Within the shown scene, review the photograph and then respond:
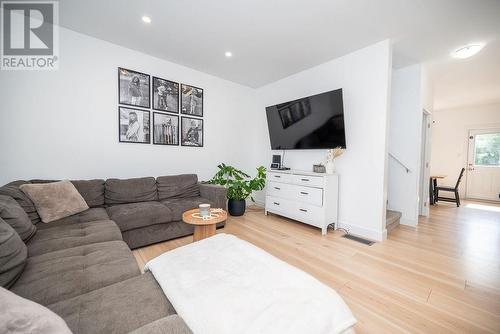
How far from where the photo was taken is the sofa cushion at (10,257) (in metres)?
0.95

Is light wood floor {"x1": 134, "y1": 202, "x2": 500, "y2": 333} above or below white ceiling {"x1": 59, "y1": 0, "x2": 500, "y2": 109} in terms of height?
below

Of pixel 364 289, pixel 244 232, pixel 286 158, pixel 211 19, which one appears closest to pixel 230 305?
pixel 364 289

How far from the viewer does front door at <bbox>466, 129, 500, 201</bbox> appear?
17.1 feet

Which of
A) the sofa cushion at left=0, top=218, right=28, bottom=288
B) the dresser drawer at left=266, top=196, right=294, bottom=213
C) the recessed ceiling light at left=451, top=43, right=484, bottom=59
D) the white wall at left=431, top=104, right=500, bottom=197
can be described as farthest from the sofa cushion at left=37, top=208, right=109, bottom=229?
the white wall at left=431, top=104, right=500, bottom=197

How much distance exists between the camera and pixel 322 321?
75 cm

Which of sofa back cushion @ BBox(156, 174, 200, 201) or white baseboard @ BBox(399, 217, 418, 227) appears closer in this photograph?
sofa back cushion @ BBox(156, 174, 200, 201)

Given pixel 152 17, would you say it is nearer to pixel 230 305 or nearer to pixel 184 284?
pixel 184 284

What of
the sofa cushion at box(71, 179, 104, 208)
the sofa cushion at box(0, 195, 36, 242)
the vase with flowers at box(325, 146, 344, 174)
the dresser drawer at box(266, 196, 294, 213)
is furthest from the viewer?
the dresser drawer at box(266, 196, 294, 213)

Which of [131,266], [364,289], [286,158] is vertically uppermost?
[286,158]

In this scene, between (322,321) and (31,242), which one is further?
(31,242)

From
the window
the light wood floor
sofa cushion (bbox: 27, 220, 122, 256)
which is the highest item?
the window

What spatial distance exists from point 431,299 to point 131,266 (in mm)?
2238

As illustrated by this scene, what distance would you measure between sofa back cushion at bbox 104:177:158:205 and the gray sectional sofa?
0.04 ft

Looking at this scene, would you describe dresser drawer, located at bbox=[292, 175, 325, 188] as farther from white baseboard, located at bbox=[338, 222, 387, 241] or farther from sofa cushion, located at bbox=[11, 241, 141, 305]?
sofa cushion, located at bbox=[11, 241, 141, 305]
